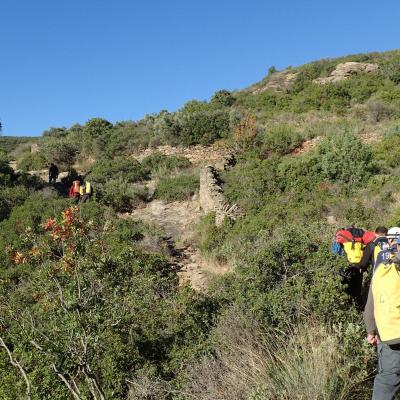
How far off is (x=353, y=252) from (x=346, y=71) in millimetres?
27825

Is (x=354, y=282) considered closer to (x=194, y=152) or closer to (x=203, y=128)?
(x=194, y=152)

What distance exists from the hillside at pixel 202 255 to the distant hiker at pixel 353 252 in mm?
208

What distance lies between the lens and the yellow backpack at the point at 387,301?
9.82 feet

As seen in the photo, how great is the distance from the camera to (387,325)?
303 centimetres

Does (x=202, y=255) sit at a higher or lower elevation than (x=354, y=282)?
lower

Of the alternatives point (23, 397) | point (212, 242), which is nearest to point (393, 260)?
point (23, 397)

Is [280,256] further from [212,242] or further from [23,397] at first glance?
[212,242]

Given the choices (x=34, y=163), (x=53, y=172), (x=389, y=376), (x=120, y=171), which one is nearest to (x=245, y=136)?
(x=120, y=171)

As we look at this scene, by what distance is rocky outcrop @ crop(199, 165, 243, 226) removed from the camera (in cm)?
1182

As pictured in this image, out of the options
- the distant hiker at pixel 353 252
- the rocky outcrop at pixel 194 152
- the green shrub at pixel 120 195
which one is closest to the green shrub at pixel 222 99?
the rocky outcrop at pixel 194 152

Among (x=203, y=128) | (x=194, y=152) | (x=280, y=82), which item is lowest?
(x=194, y=152)

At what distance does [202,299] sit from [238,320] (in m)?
1.41

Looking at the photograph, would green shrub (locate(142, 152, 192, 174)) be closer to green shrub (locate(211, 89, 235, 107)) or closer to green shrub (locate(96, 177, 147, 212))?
green shrub (locate(96, 177, 147, 212))

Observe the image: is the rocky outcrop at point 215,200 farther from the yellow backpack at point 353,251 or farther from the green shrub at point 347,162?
the yellow backpack at point 353,251
